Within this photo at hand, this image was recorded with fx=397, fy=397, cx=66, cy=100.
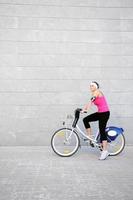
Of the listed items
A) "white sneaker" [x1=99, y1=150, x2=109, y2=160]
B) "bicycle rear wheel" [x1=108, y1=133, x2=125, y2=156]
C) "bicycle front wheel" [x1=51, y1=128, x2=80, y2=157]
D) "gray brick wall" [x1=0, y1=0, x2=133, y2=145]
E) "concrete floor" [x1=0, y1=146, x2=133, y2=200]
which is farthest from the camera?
"gray brick wall" [x1=0, y1=0, x2=133, y2=145]

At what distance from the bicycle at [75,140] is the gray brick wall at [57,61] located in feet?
3.94

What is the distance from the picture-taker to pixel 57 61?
10.3 meters

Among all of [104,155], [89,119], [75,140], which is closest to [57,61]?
[89,119]

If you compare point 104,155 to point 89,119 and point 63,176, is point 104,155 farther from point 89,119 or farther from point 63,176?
point 63,176

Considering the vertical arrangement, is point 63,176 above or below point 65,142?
below

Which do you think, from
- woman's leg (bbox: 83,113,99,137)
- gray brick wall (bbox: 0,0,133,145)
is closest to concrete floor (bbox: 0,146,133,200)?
woman's leg (bbox: 83,113,99,137)

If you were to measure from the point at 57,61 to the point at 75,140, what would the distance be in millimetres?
2397

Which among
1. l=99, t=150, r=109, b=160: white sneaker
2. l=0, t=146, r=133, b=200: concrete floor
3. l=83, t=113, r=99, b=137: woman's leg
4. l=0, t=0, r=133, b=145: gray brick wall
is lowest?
l=0, t=146, r=133, b=200: concrete floor

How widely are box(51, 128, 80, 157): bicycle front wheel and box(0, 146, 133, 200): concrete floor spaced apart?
0.17m

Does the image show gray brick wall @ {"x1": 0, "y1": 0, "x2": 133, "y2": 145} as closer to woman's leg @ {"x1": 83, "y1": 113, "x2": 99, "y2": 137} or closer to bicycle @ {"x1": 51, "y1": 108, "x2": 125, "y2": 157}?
bicycle @ {"x1": 51, "y1": 108, "x2": 125, "y2": 157}

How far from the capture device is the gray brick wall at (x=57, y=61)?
33.4 feet

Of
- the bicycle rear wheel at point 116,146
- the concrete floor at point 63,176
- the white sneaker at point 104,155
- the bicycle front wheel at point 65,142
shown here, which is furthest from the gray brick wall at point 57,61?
the white sneaker at point 104,155

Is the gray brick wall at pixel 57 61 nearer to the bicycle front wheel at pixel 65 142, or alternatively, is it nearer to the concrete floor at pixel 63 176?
the concrete floor at pixel 63 176

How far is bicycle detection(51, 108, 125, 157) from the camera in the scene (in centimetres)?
887
